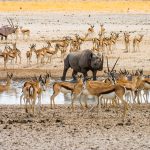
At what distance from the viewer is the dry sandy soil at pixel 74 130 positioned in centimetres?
1112

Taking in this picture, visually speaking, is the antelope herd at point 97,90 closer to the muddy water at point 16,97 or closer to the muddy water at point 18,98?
the muddy water at point 18,98

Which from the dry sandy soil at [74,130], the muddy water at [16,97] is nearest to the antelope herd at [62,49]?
the muddy water at [16,97]

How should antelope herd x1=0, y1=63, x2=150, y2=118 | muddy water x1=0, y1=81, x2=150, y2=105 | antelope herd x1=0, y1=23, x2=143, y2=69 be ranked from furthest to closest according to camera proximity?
antelope herd x1=0, y1=23, x2=143, y2=69 < muddy water x1=0, y1=81, x2=150, y2=105 < antelope herd x1=0, y1=63, x2=150, y2=118

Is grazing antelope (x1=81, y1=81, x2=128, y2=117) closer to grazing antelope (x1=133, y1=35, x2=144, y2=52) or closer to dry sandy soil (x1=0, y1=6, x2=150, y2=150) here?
dry sandy soil (x1=0, y1=6, x2=150, y2=150)

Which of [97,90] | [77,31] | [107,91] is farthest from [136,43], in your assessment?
[107,91]

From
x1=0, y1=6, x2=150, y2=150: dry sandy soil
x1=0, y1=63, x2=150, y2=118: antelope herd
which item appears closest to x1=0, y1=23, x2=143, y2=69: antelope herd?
x1=0, y1=63, x2=150, y2=118: antelope herd

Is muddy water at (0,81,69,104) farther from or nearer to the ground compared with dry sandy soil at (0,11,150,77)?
nearer to the ground

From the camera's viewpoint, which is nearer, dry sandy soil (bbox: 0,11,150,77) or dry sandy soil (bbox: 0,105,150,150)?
dry sandy soil (bbox: 0,105,150,150)

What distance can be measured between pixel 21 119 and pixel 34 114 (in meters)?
0.66

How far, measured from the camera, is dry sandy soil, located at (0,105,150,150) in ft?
36.5

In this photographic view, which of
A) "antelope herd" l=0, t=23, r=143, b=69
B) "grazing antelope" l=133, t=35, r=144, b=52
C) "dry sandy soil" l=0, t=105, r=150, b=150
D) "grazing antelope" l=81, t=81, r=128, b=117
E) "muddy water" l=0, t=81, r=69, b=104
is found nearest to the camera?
"dry sandy soil" l=0, t=105, r=150, b=150

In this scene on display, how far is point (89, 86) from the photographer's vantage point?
46.2 ft

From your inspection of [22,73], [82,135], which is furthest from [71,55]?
[82,135]

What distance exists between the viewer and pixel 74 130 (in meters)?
12.4
